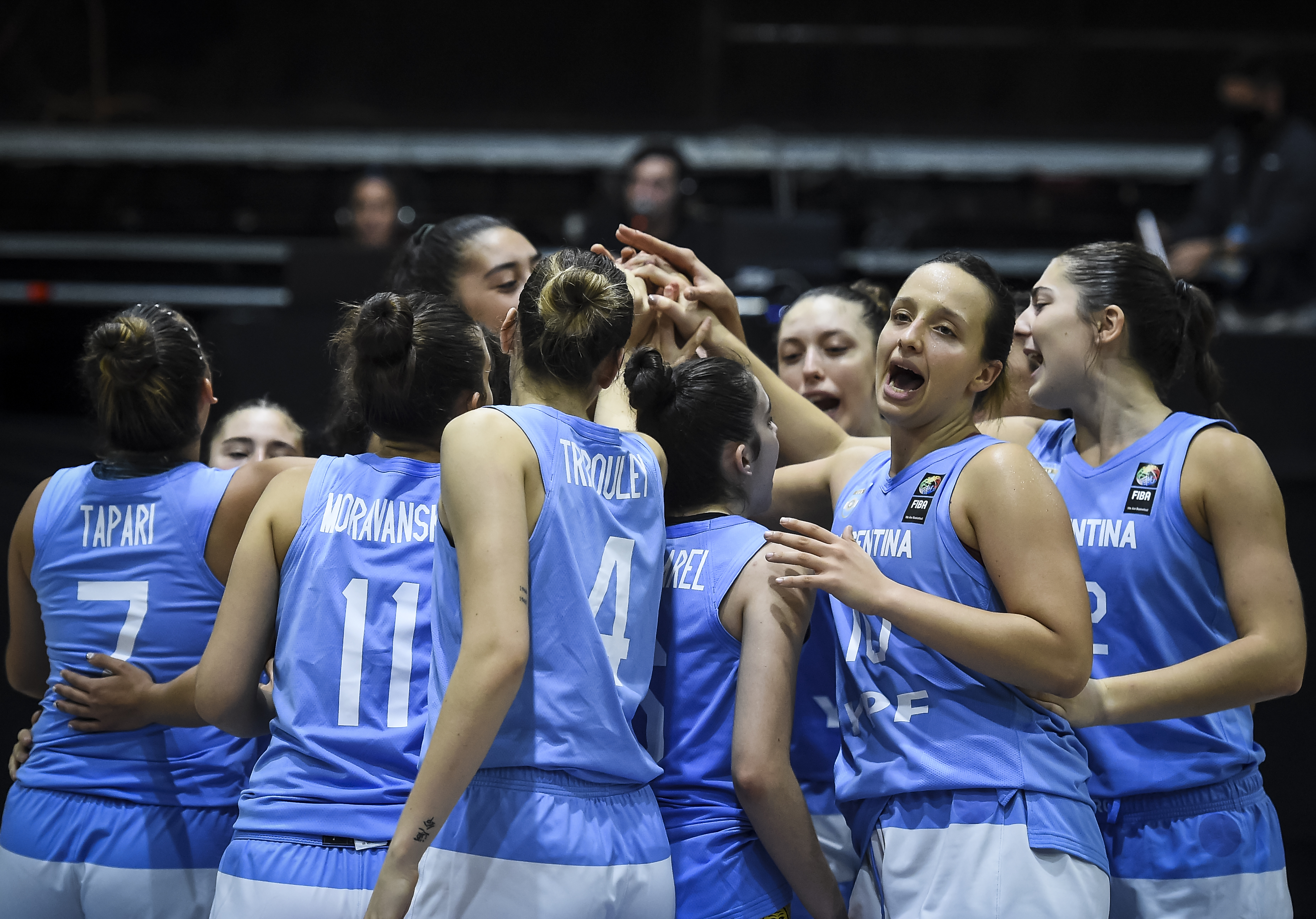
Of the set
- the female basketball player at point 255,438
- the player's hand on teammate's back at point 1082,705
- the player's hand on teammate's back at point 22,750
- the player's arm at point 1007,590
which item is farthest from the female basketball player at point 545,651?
the female basketball player at point 255,438

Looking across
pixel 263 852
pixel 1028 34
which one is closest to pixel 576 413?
pixel 263 852

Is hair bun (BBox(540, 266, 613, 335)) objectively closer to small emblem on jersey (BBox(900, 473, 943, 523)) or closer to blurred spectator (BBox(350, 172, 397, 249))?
small emblem on jersey (BBox(900, 473, 943, 523))

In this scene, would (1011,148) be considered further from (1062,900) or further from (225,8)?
(1062,900)

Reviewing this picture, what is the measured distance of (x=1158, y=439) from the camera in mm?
2121

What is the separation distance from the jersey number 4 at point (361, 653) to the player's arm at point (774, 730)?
0.49 metres

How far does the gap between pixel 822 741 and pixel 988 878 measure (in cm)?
45

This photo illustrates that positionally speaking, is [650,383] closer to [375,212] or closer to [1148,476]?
[1148,476]

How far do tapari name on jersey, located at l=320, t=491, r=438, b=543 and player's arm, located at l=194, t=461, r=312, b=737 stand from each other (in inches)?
2.9

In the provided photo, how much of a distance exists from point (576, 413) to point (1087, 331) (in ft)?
3.30

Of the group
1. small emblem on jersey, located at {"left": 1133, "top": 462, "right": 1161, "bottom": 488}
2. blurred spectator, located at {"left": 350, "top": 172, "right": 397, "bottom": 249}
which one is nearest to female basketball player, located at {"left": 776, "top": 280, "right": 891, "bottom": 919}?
small emblem on jersey, located at {"left": 1133, "top": 462, "right": 1161, "bottom": 488}

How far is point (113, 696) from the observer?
2.06 m

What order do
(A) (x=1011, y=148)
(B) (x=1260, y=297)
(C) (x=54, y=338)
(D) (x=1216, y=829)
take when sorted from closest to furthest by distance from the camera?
(D) (x=1216, y=829), (B) (x=1260, y=297), (C) (x=54, y=338), (A) (x=1011, y=148)

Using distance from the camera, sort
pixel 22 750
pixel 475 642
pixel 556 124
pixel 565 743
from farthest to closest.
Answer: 1. pixel 556 124
2. pixel 22 750
3. pixel 565 743
4. pixel 475 642

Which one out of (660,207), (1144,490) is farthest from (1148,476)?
(660,207)
